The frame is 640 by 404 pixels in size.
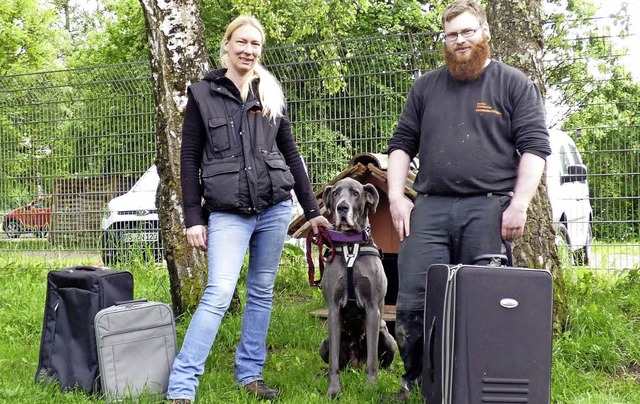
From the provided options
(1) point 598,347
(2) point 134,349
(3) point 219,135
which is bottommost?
(1) point 598,347

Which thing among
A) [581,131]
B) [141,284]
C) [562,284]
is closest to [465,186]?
[562,284]

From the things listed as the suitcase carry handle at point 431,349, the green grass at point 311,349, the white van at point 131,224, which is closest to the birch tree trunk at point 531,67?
the green grass at point 311,349

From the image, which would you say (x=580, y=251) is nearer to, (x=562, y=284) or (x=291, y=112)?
(x=562, y=284)

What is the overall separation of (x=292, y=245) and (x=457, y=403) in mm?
4372

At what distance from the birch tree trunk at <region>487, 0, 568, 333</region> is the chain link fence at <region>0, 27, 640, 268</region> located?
5.01ft

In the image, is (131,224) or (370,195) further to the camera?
(131,224)

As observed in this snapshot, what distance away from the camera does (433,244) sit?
12.1ft

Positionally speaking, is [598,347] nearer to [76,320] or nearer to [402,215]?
[402,215]

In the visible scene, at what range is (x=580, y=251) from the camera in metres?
6.66

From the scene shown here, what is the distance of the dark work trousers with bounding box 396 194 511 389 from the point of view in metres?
3.57

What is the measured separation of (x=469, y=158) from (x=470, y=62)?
0.50 metres

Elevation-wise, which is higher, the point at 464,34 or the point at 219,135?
the point at 464,34

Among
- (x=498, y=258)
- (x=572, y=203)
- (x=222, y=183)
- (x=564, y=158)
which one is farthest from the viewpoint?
(x=564, y=158)

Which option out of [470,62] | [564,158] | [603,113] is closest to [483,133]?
[470,62]
